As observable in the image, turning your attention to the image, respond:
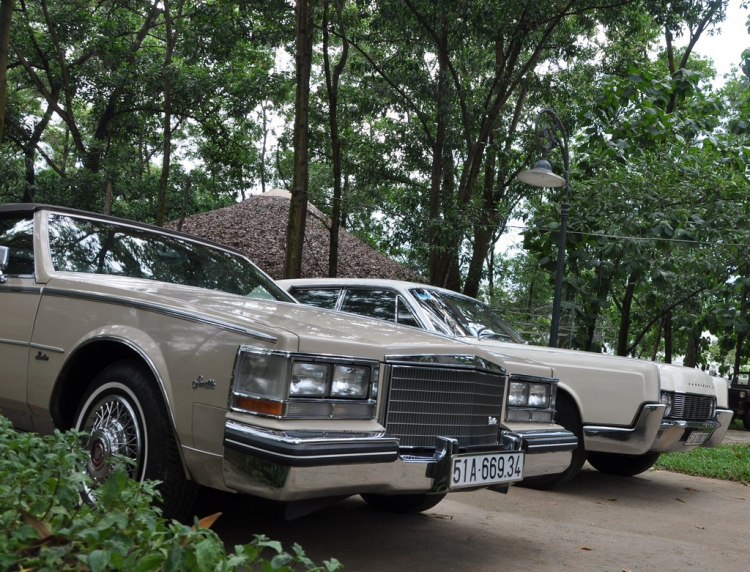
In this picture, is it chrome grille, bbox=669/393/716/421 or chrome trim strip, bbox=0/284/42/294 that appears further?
chrome grille, bbox=669/393/716/421

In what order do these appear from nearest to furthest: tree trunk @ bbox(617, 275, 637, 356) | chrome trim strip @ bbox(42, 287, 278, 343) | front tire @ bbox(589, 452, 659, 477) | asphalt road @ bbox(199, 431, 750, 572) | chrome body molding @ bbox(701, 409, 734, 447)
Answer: chrome trim strip @ bbox(42, 287, 278, 343) → asphalt road @ bbox(199, 431, 750, 572) → chrome body molding @ bbox(701, 409, 734, 447) → front tire @ bbox(589, 452, 659, 477) → tree trunk @ bbox(617, 275, 637, 356)

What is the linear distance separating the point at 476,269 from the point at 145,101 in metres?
10.5

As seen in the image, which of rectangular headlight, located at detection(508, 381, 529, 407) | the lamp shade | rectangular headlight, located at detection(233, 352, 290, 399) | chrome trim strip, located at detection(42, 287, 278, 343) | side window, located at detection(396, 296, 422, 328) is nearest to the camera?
rectangular headlight, located at detection(233, 352, 290, 399)

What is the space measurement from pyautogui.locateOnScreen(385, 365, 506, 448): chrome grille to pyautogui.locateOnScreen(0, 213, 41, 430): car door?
2.17 m

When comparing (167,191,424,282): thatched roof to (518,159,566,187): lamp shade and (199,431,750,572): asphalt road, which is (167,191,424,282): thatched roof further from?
(199,431,750,572): asphalt road

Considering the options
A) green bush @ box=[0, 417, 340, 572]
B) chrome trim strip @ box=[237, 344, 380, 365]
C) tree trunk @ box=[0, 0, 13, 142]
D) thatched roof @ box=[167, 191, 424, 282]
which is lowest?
green bush @ box=[0, 417, 340, 572]

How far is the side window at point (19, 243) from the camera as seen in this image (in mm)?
4594

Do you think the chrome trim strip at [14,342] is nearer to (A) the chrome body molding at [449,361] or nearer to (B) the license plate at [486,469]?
(A) the chrome body molding at [449,361]

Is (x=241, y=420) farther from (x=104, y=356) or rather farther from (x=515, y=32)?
(x=515, y=32)

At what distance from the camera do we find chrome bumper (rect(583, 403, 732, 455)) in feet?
21.1

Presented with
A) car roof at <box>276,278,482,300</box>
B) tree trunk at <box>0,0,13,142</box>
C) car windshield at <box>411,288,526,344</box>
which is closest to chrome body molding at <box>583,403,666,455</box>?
car windshield at <box>411,288,526,344</box>

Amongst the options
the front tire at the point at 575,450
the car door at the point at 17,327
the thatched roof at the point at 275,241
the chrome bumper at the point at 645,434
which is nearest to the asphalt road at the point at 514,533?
the front tire at the point at 575,450

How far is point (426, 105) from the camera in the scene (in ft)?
64.2

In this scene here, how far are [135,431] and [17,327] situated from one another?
132 cm
